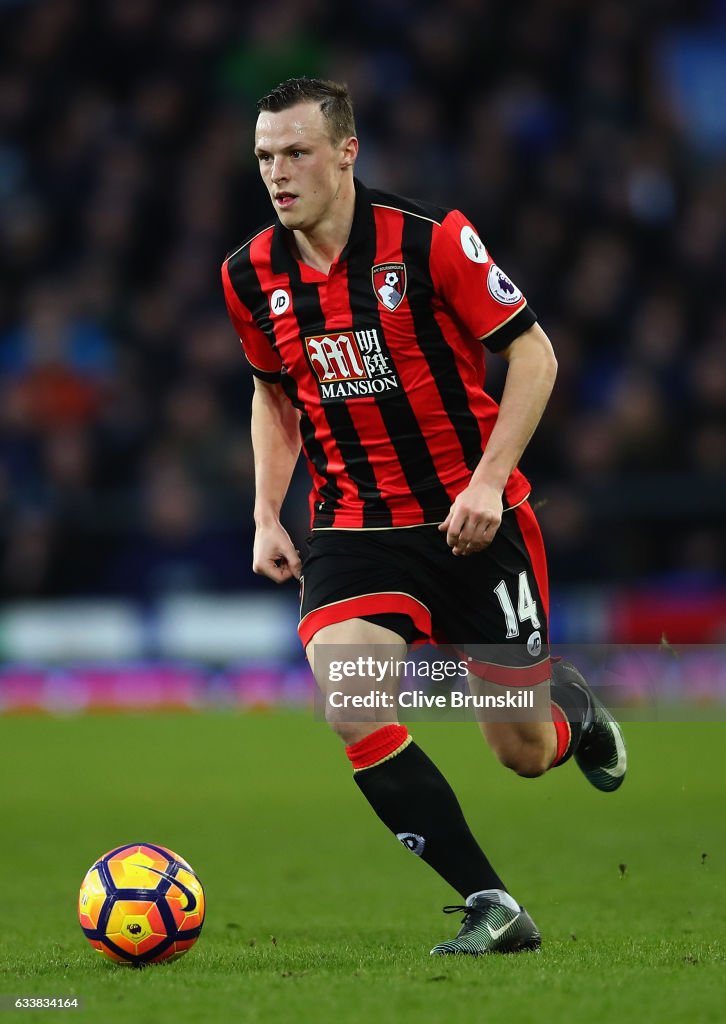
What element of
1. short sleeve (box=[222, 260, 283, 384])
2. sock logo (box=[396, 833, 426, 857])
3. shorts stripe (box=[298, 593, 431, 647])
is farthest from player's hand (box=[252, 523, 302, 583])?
sock logo (box=[396, 833, 426, 857])

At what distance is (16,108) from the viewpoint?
14.2 m

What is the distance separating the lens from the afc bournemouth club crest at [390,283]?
4.27 meters

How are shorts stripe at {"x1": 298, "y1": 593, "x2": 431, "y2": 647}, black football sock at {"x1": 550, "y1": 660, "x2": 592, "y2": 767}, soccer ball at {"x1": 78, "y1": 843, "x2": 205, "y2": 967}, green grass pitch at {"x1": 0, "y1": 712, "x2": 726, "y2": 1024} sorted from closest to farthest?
green grass pitch at {"x1": 0, "y1": 712, "x2": 726, "y2": 1024}, soccer ball at {"x1": 78, "y1": 843, "x2": 205, "y2": 967}, shorts stripe at {"x1": 298, "y1": 593, "x2": 431, "y2": 647}, black football sock at {"x1": 550, "y1": 660, "x2": 592, "y2": 767}

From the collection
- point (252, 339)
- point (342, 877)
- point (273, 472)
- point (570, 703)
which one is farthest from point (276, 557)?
point (342, 877)

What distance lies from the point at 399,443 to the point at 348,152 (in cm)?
77

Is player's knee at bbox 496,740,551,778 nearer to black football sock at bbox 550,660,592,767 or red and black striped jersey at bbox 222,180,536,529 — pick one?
black football sock at bbox 550,660,592,767

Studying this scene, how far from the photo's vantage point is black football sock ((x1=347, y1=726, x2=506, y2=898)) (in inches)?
159

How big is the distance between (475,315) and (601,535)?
22.8 feet

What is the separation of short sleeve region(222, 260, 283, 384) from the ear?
1.47 ft

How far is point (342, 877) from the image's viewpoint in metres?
5.61

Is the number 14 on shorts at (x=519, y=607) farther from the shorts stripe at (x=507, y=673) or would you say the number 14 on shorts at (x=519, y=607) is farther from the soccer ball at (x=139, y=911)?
the soccer ball at (x=139, y=911)

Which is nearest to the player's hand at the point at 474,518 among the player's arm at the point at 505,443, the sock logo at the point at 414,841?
the player's arm at the point at 505,443

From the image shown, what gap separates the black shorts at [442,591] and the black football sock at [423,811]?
0.34 metres

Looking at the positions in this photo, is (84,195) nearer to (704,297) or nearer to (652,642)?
(704,297)
